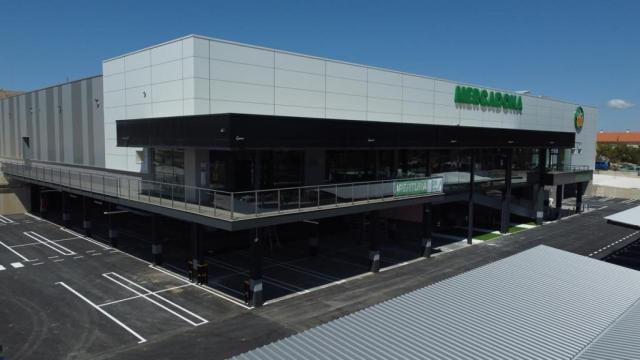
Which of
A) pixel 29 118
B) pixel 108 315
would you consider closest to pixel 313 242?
pixel 108 315

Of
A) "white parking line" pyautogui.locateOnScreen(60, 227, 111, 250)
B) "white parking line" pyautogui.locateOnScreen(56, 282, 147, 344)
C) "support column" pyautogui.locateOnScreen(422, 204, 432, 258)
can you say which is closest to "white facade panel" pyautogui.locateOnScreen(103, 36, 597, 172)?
"white parking line" pyautogui.locateOnScreen(60, 227, 111, 250)

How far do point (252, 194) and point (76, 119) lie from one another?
2253 centimetres

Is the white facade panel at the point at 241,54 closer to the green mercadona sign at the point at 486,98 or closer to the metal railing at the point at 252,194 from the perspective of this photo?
the metal railing at the point at 252,194

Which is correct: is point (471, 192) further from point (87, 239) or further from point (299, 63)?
point (87, 239)

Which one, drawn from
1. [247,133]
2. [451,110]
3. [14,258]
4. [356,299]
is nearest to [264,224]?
[247,133]

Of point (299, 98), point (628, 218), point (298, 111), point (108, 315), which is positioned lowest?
point (108, 315)

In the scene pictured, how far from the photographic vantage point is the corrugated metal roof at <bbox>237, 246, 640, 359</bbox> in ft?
25.4

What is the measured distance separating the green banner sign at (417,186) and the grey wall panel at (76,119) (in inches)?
897

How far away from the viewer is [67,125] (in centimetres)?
3416

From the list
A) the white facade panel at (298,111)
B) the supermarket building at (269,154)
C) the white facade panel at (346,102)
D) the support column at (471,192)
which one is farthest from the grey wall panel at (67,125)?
the support column at (471,192)

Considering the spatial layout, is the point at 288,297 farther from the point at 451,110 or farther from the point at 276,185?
the point at 451,110

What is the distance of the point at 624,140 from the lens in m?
132

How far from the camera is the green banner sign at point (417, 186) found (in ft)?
73.3

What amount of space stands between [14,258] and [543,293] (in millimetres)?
24448
